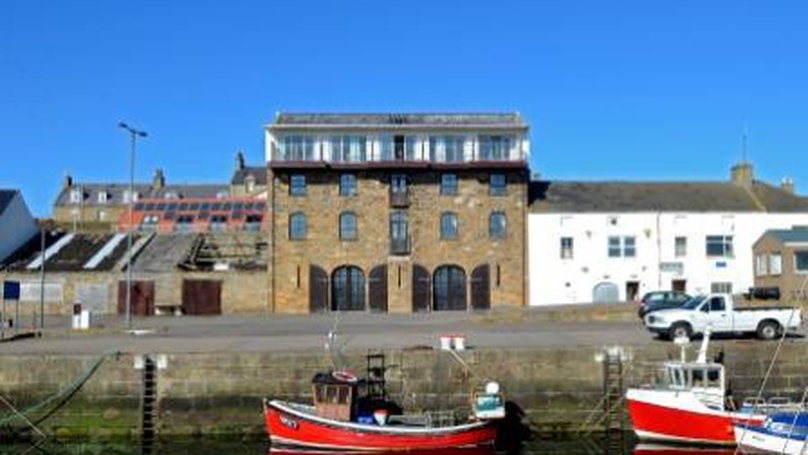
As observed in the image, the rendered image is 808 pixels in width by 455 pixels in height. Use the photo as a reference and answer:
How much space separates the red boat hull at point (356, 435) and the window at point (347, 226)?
31.8 metres

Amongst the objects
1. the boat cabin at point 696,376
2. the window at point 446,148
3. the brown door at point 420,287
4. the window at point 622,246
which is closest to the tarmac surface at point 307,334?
the boat cabin at point 696,376

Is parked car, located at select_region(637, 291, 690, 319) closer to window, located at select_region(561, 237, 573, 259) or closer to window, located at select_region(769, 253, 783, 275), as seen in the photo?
window, located at select_region(769, 253, 783, 275)

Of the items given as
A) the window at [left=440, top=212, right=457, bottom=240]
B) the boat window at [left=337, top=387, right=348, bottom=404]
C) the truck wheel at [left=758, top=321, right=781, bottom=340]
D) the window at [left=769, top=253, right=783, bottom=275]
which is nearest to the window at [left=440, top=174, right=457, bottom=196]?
the window at [left=440, top=212, right=457, bottom=240]

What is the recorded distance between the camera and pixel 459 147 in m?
55.9

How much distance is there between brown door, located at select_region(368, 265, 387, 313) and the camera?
5442 cm

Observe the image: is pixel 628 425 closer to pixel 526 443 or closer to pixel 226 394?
pixel 526 443

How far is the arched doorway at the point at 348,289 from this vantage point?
5462 centimetres

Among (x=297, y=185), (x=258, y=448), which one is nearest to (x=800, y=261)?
(x=297, y=185)

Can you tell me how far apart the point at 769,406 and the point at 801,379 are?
404 cm

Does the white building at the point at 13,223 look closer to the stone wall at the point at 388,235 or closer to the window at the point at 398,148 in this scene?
the stone wall at the point at 388,235

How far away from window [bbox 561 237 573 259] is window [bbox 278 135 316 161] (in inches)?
588

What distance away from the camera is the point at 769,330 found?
2917 cm

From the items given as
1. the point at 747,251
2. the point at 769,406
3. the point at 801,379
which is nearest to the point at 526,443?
the point at 769,406

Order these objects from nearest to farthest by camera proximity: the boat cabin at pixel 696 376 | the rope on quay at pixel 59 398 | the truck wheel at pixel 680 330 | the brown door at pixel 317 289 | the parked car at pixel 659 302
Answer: the boat cabin at pixel 696 376
the rope on quay at pixel 59 398
the truck wheel at pixel 680 330
the parked car at pixel 659 302
the brown door at pixel 317 289
